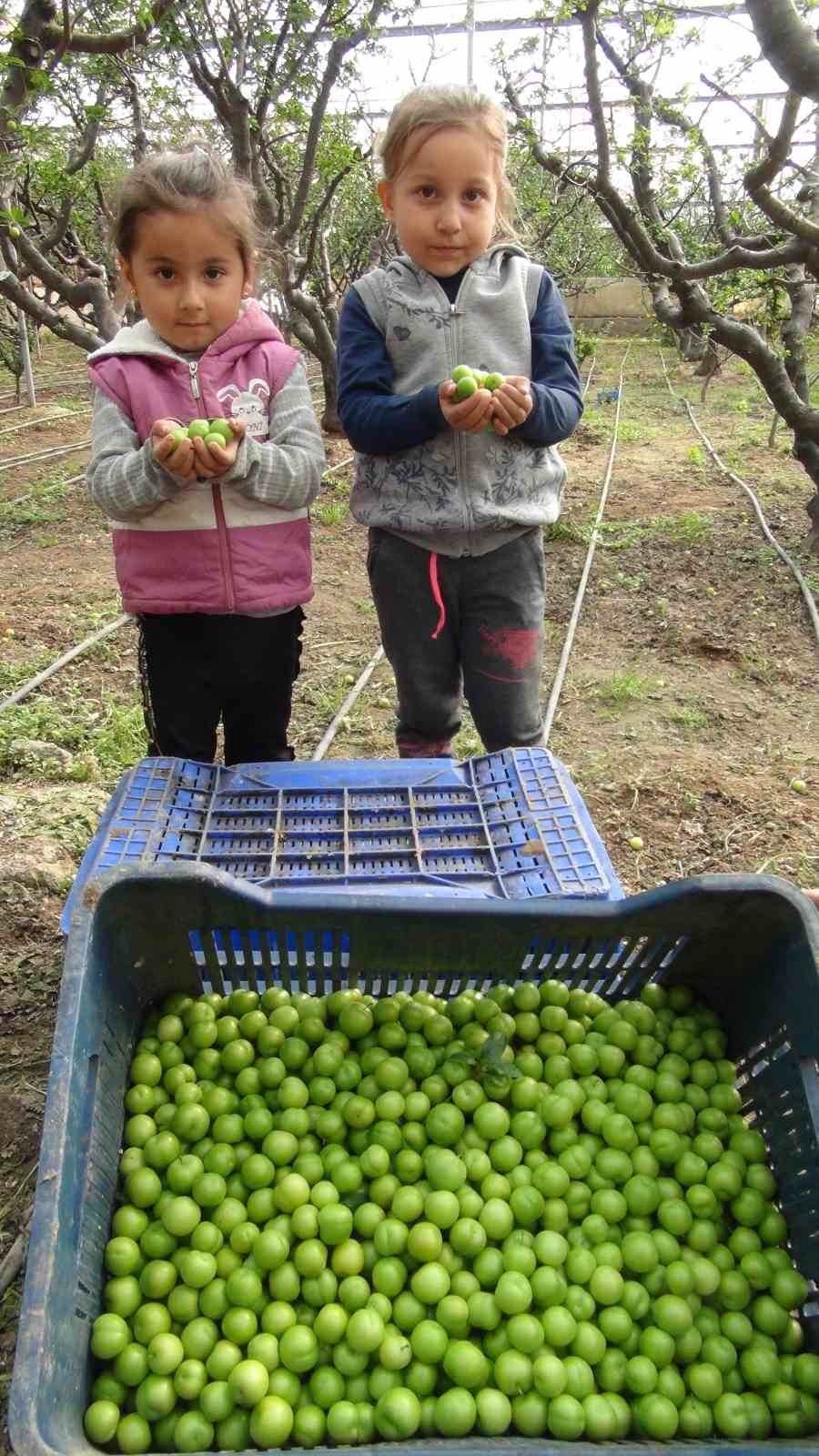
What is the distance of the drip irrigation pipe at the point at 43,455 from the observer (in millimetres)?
9602

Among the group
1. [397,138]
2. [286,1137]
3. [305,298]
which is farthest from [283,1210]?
[305,298]

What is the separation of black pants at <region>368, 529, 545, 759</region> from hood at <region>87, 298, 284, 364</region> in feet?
1.69

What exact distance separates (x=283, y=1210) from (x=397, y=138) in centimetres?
203

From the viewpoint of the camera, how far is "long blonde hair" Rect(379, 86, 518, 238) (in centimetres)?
195

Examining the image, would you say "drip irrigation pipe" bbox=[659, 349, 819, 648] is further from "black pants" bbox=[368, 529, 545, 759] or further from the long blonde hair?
the long blonde hair

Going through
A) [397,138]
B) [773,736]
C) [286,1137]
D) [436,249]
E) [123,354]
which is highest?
[397,138]

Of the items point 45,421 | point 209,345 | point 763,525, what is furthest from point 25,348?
point 209,345

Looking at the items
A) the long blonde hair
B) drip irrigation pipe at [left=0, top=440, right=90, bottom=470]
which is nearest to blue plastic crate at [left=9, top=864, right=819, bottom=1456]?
the long blonde hair

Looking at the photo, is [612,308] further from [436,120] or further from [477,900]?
[477,900]

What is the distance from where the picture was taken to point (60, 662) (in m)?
4.86

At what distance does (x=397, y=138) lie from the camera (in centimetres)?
202

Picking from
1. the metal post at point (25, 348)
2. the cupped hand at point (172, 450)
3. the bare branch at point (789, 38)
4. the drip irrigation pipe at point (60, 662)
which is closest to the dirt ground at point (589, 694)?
the drip irrigation pipe at point (60, 662)

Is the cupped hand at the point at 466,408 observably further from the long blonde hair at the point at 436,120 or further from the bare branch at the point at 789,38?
the bare branch at the point at 789,38

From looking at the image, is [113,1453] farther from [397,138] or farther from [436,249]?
[397,138]
